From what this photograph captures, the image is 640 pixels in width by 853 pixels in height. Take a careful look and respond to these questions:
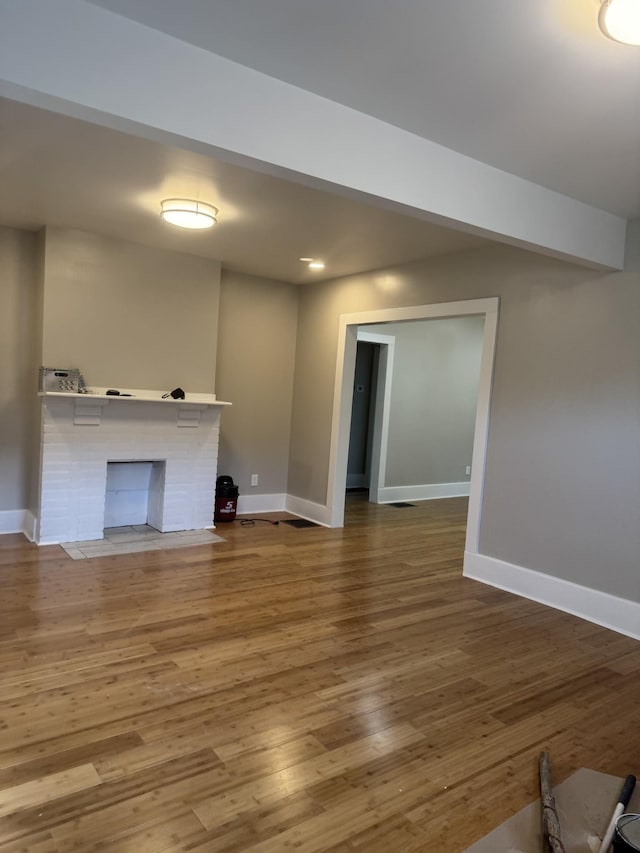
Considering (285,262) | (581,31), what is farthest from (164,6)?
(285,262)

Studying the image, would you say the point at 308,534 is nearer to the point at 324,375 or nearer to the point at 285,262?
the point at 324,375

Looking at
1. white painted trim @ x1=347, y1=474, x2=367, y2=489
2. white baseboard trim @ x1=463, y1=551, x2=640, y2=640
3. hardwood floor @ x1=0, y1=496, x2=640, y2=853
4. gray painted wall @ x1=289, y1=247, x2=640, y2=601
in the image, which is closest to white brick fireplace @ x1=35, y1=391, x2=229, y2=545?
hardwood floor @ x1=0, y1=496, x2=640, y2=853

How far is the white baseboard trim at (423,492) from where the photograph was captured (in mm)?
7203

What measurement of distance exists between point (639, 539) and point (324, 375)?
330 cm

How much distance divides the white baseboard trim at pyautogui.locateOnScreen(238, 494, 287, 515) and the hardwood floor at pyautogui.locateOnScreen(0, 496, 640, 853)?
1.83 metres

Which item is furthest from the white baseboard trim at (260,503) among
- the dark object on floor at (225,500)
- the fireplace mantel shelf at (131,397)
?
the fireplace mantel shelf at (131,397)

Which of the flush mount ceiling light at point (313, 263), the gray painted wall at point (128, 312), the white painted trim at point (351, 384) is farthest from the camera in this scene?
the flush mount ceiling light at point (313, 263)

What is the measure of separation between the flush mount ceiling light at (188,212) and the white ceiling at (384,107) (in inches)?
3.4

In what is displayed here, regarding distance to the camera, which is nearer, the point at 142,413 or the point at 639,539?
the point at 639,539

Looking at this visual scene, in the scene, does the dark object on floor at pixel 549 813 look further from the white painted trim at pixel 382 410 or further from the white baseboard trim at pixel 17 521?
the white painted trim at pixel 382 410

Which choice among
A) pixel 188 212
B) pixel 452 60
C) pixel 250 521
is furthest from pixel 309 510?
pixel 452 60

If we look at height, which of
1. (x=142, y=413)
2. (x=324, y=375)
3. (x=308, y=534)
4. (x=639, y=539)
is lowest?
(x=308, y=534)

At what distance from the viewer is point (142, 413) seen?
479 cm

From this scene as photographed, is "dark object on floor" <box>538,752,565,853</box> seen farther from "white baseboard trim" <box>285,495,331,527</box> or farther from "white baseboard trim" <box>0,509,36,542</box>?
"white baseboard trim" <box>0,509,36,542</box>
